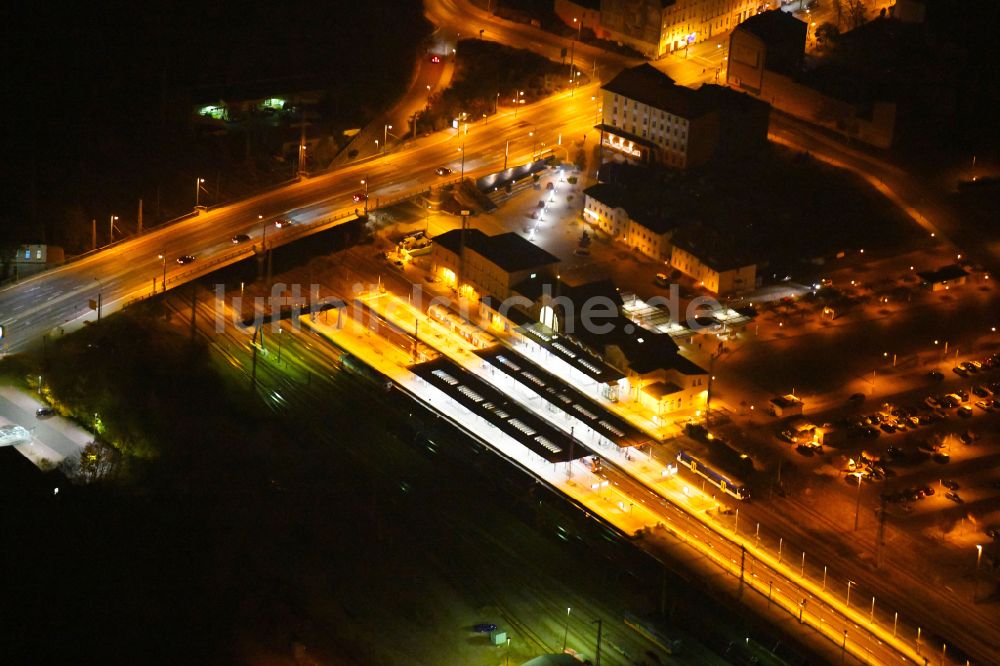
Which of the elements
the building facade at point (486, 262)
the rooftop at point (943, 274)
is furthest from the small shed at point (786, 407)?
the rooftop at point (943, 274)

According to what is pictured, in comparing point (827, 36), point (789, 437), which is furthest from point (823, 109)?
point (789, 437)

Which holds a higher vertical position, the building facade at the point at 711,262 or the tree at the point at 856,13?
the tree at the point at 856,13

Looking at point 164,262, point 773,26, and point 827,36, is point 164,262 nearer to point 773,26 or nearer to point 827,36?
point 773,26

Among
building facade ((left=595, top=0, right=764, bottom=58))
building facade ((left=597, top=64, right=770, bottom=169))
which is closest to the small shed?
building facade ((left=597, top=64, right=770, bottom=169))

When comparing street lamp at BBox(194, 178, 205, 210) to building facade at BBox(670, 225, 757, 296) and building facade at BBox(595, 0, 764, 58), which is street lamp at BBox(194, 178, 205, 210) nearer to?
building facade at BBox(670, 225, 757, 296)

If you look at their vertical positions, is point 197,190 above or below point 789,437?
above

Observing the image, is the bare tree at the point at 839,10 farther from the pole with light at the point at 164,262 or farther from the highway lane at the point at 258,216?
the pole with light at the point at 164,262
